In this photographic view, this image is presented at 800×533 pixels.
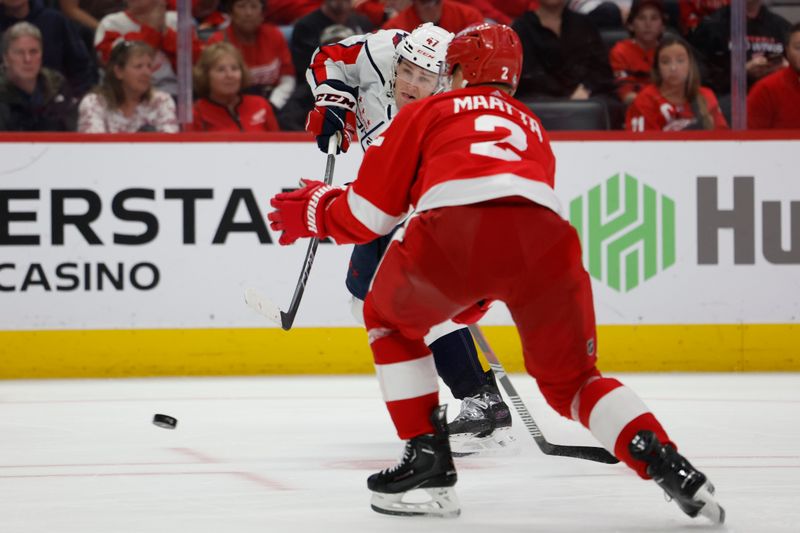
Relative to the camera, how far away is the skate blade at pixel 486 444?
3.20m

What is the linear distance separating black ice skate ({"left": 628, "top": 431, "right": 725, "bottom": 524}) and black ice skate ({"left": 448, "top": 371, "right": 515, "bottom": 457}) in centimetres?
106

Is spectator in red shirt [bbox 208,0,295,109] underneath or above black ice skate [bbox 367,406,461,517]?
above

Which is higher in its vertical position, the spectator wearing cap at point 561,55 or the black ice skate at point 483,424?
the spectator wearing cap at point 561,55

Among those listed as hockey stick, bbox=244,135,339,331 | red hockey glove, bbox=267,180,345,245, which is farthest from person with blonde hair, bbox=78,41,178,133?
red hockey glove, bbox=267,180,345,245

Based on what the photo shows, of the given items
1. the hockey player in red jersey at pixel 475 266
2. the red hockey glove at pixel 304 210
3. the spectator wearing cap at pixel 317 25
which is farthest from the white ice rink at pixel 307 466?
the spectator wearing cap at pixel 317 25

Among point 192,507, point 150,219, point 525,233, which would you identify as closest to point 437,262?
point 525,233

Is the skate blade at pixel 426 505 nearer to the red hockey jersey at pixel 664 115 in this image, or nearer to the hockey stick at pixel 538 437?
the hockey stick at pixel 538 437

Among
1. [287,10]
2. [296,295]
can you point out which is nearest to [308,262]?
[296,295]

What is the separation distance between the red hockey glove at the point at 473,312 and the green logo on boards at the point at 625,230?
8.25 feet

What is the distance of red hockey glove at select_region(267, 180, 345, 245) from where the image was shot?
2.49 meters

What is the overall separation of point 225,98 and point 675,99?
1.84 meters

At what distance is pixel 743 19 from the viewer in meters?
5.21

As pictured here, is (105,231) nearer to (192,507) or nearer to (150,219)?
(150,219)

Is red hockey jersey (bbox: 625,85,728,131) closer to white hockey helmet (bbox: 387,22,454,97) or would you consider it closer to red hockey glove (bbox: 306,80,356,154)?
red hockey glove (bbox: 306,80,356,154)
